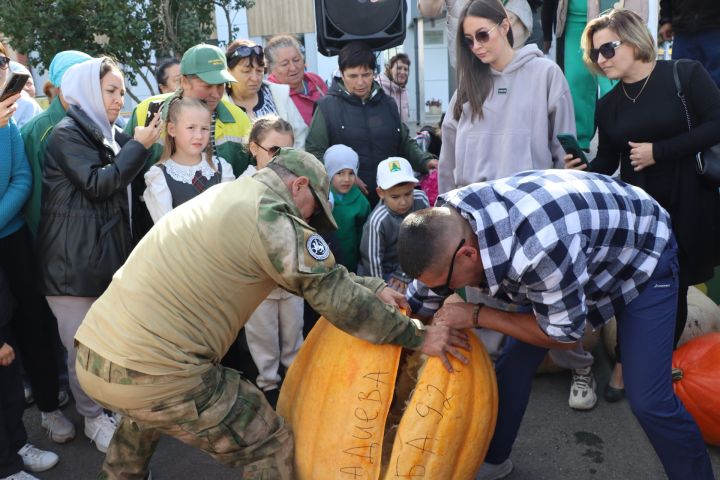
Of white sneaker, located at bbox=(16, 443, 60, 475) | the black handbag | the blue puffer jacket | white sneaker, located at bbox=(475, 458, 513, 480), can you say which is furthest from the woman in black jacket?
the black handbag

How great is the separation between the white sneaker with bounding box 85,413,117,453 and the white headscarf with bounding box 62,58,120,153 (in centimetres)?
154

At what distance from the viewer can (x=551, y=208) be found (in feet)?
7.39

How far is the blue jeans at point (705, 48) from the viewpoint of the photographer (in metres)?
4.61

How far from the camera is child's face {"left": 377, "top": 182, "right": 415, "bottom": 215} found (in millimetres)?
4105

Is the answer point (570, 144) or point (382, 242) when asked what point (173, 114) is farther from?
point (570, 144)

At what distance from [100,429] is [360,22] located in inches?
143

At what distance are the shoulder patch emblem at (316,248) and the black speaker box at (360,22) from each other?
A: 341cm

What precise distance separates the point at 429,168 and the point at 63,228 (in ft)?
8.49

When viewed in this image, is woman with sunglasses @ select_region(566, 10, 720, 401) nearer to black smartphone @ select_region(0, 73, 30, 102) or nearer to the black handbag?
the black handbag

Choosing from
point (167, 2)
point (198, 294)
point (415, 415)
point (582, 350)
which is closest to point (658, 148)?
point (582, 350)

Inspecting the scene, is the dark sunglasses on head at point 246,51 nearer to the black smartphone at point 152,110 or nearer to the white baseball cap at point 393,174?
the black smartphone at point 152,110

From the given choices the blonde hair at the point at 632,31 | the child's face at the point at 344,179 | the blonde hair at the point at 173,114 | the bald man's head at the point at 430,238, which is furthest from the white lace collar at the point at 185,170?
the blonde hair at the point at 632,31

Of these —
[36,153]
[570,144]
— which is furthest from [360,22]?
[36,153]

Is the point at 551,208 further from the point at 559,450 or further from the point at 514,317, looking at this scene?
the point at 559,450
